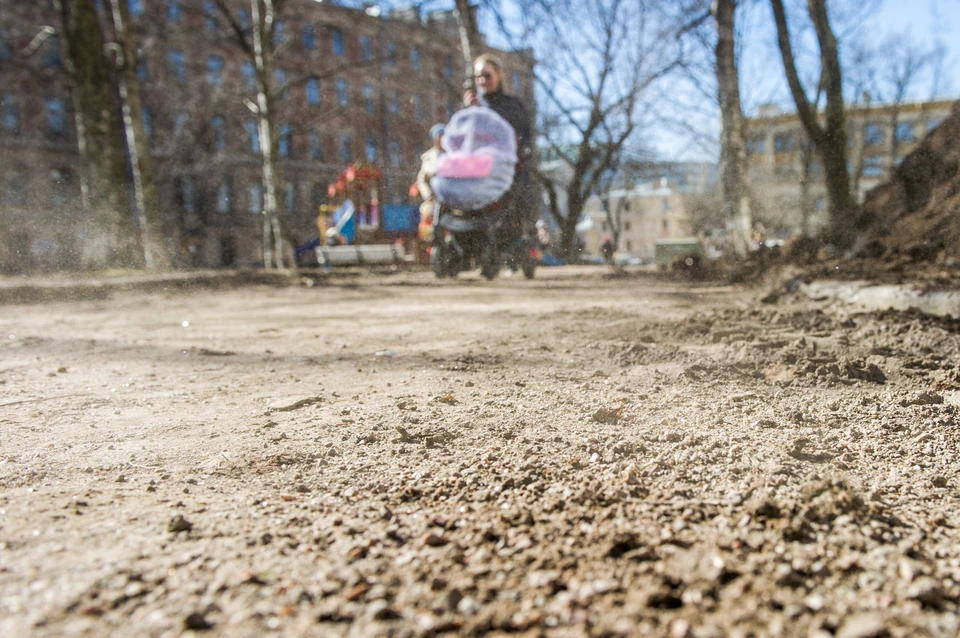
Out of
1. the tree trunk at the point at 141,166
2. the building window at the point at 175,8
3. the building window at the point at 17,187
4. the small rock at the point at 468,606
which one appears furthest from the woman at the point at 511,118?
the building window at the point at 17,187

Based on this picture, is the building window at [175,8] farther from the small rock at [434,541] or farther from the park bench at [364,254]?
the small rock at [434,541]

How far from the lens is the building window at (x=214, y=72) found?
2542 cm

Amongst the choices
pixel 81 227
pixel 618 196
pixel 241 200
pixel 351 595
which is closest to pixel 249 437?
pixel 351 595

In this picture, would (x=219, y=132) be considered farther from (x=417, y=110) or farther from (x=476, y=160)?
(x=476, y=160)

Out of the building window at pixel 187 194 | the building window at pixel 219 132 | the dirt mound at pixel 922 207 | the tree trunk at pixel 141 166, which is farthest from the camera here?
the building window at pixel 187 194

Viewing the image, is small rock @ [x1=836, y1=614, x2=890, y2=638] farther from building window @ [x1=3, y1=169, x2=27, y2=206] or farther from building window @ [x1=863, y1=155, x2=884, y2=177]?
building window @ [x1=3, y1=169, x2=27, y2=206]

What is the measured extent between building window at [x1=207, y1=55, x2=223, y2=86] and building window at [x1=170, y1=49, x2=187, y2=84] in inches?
40.7

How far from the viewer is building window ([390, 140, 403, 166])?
29.4 meters

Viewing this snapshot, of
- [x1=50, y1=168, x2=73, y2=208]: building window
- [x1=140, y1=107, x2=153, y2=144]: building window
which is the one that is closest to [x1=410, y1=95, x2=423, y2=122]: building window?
[x1=140, y1=107, x2=153, y2=144]: building window

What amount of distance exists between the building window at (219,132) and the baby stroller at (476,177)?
2161cm

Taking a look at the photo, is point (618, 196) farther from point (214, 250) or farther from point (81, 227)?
point (81, 227)

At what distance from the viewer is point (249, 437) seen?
218 cm

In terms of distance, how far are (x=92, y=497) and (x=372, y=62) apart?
14844 millimetres

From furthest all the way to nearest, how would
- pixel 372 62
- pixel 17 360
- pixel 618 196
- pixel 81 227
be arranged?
pixel 618 196, pixel 372 62, pixel 81 227, pixel 17 360
